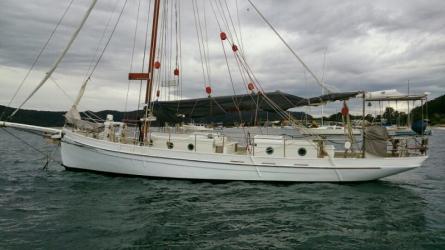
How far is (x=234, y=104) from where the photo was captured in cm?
1758

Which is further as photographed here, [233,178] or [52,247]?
[233,178]

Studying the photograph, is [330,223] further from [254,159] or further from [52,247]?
[52,247]

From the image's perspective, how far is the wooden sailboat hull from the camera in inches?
643

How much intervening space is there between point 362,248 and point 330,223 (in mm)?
1993

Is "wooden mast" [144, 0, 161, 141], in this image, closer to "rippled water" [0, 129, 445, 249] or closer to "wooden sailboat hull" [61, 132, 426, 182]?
"wooden sailboat hull" [61, 132, 426, 182]

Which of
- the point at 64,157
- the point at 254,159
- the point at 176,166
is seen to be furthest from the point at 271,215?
the point at 64,157

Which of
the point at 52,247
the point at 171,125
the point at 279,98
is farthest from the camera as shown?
the point at 171,125

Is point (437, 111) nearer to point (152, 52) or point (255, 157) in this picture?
point (255, 157)

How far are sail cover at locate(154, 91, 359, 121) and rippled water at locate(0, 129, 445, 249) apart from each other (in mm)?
3685

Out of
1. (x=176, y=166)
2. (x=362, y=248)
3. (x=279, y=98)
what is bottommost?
(x=362, y=248)

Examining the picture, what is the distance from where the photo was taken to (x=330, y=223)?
11227 mm

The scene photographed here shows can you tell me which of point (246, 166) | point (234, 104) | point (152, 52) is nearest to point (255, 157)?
point (246, 166)

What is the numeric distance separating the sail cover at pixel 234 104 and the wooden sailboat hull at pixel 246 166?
263cm

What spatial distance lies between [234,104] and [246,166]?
10.7ft
